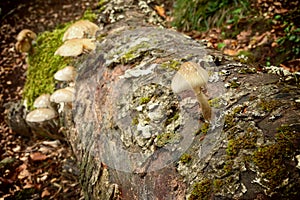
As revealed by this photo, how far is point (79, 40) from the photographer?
9.10 feet

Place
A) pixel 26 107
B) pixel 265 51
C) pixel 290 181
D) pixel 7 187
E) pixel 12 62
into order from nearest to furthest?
1. pixel 290 181
2. pixel 7 187
3. pixel 26 107
4. pixel 265 51
5. pixel 12 62

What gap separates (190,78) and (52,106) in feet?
6.84

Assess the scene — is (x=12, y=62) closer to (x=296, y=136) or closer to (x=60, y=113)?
(x=60, y=113)

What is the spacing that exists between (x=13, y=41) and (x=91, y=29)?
12.4ft

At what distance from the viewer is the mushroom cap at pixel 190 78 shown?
5.02ft

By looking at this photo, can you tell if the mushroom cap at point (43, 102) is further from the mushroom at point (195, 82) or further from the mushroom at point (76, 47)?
the mushroom at point (195, 82)

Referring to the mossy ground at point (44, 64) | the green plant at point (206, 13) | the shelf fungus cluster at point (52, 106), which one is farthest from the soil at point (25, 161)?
the green plant at point (206, 13)

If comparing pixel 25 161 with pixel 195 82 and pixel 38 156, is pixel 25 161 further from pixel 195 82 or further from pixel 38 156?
pixel 195 82

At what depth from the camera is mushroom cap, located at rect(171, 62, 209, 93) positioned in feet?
5.02

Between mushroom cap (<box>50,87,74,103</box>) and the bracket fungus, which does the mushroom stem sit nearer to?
mushroom cap (<box>50,87,74,103</box>)

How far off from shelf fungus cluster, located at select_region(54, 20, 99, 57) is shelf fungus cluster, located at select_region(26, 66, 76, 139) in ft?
0.63

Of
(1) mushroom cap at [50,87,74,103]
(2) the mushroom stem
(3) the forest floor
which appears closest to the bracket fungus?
(3) the forest floor

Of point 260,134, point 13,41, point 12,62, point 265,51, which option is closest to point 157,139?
point 260,134

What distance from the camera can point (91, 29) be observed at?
306cm
